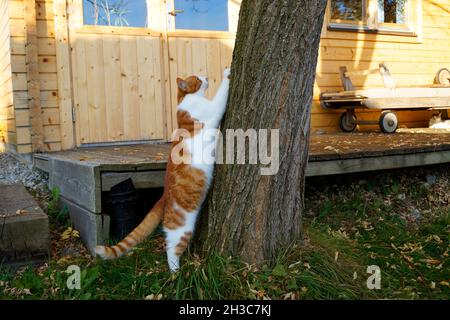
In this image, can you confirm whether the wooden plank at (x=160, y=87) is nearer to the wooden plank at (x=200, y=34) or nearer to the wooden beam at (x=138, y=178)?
the wooden plank at (x=200, y=34)

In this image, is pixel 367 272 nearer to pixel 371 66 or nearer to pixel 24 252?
pixel 24 252

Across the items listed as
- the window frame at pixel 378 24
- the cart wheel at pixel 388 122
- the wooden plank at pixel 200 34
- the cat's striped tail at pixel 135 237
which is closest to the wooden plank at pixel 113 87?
the wooden plank at pixel 200 34

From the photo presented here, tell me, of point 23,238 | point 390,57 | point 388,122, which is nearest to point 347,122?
point 388,122

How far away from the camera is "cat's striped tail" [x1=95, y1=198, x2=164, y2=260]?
7.82ft

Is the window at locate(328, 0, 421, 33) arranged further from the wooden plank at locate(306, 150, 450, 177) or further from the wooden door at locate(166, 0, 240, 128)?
the wooden plank at locate(306, 150, 450, 177)

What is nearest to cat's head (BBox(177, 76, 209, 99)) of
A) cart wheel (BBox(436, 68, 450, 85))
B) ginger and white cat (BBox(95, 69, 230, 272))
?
ginger and white cat (BBox(95, 69, 230, 272))

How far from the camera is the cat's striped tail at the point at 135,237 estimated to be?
2.38 m

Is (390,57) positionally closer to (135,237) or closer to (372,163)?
(372,163)

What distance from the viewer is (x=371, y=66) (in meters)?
6.60

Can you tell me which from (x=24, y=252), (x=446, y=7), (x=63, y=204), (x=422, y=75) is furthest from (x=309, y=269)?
(x=446, y=7)

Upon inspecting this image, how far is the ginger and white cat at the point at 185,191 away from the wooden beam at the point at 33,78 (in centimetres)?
246

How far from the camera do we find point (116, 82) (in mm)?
4902
